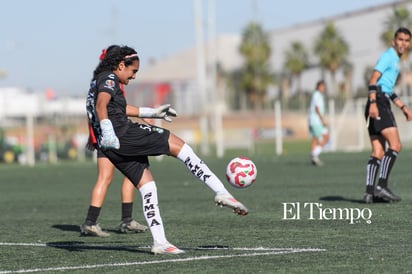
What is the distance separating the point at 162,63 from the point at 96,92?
123813 millimetres

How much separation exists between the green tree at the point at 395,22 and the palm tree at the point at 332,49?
9.69m

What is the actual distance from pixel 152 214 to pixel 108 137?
0.82 meters

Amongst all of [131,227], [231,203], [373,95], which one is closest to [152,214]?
[231,203]

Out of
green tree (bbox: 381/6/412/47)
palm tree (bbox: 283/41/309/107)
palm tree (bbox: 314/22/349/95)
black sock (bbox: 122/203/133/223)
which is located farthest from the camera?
palm tree (bbox: 283/41/309/107)

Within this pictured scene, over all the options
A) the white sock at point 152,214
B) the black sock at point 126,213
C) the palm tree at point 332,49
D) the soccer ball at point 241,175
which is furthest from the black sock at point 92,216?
the palm tree at point 332,49

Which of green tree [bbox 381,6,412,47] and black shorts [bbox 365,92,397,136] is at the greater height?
green tree [bbox 381,6,412,47]

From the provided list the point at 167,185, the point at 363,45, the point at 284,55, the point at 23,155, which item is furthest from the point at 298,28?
the point at 167,185

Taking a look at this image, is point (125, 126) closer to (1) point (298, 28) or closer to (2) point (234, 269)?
(2) point (234, 269)

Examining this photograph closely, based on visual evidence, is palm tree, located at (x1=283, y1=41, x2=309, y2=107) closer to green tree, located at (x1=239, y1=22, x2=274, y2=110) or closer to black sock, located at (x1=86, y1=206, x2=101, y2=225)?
green tree, located at (x1=239, y1=22, x2=274, y2=110)

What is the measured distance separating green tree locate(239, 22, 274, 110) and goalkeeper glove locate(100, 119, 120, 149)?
93758 mm

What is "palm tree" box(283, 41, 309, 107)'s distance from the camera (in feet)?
336

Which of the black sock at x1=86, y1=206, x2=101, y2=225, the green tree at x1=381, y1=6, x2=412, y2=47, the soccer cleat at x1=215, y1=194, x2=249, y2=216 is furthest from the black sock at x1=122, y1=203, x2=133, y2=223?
the green tree at x1=381, y1=6, x2=412, y2=47

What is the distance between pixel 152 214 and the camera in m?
9.16

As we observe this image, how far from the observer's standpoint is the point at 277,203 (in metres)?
14.2
